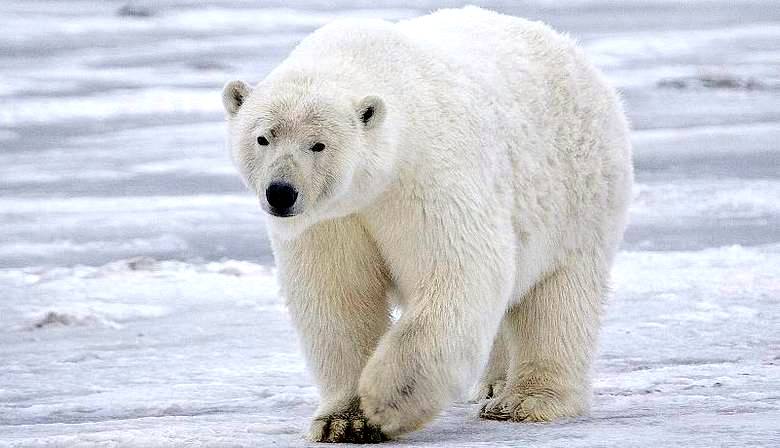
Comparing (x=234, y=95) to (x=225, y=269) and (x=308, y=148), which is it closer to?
(x=308, y=148)

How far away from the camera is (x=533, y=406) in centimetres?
502

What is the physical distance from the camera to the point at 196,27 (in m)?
19.5

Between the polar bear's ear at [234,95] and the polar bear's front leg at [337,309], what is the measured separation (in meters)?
0.45

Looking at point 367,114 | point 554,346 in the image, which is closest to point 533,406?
point 554,346

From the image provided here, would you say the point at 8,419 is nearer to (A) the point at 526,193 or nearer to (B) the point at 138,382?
(B) the point at 138,382

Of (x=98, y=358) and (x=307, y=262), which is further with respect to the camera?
(x=98, y=358)

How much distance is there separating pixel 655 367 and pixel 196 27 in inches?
578

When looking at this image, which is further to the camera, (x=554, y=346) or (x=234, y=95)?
(x=554, y=346)

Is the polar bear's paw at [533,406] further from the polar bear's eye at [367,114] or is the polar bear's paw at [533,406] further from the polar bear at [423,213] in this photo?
the polar bear's eye at [367,114]

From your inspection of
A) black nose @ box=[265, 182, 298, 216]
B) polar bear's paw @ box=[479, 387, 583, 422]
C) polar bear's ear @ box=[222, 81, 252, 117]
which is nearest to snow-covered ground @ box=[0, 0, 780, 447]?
polar bear's paw @ box=[479, 387, 583, 422]

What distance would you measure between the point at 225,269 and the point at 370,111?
11.4 ft

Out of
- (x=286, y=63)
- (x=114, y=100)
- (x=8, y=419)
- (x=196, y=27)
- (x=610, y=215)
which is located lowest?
(x=8, y=419)

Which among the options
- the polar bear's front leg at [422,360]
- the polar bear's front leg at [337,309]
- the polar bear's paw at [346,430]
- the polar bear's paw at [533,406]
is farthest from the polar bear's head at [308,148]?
the polar bear's paw at [533,406]

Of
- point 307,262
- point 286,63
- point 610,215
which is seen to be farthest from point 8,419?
point 610,215
